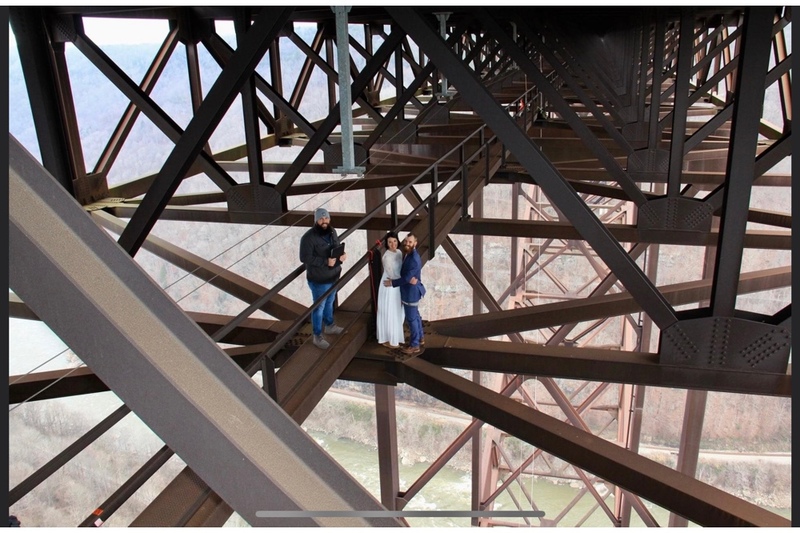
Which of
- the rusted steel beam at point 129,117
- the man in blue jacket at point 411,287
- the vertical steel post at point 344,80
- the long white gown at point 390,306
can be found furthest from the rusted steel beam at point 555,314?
the rusted steel beam at point 129,117

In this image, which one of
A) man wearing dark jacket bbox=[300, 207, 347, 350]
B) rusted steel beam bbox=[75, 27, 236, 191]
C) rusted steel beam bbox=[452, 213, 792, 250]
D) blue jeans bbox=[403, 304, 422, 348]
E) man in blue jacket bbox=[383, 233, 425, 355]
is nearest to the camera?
man wearing dark jacket bbox=[300, 207, 347, 350]

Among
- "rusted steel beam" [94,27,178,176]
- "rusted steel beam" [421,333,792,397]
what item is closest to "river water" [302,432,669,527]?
"rusted steel beam" [94,27,178,176]

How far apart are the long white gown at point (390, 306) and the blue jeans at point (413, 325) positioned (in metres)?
0.05

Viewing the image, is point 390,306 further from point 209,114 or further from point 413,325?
point 209,114

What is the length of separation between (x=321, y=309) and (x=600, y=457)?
6.77 ft

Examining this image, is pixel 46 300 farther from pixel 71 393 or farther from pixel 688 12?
pixel 688 12

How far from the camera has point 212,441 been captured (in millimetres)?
1556

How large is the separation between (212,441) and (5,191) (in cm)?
69

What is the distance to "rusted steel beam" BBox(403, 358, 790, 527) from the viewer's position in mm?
3939

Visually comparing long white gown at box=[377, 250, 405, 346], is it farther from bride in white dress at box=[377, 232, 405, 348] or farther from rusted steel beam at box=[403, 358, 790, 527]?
rusted steel beam at box=[403, 358, 790, 527]

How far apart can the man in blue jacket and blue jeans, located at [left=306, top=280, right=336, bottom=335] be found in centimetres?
44

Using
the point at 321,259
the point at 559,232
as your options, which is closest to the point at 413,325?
the point at 321,259

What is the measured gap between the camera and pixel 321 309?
4840mm

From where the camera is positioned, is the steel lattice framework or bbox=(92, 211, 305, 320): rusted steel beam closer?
the steel lattice framework
